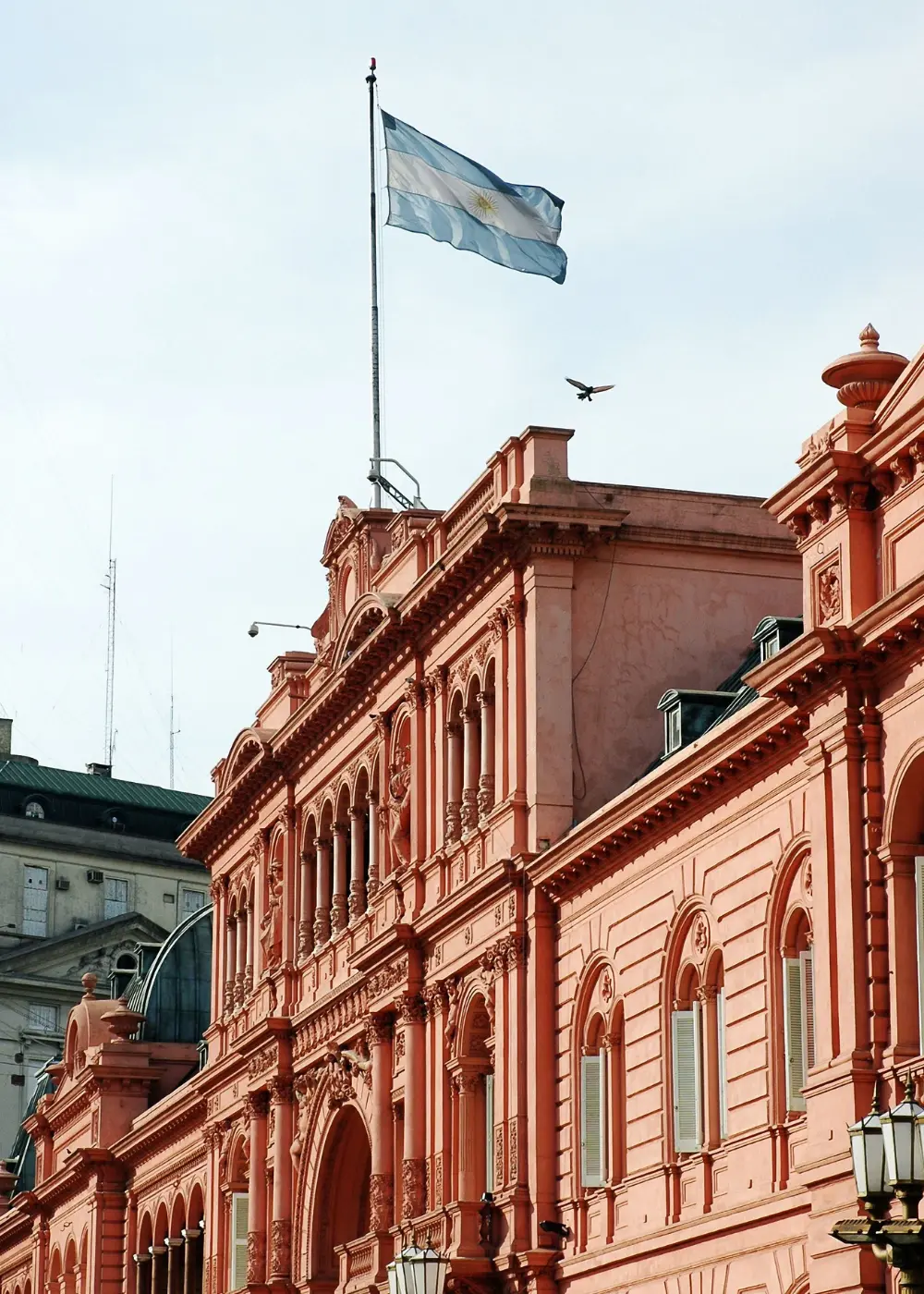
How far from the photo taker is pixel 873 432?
3412 centimetres

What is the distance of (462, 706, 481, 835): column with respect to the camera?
48.2m

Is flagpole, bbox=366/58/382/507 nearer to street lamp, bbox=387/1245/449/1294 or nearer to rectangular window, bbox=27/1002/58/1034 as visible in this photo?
street lamp, bbox=387/1245/449/1294

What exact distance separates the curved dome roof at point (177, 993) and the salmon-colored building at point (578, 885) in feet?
35.0

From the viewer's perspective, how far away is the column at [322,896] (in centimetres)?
5769

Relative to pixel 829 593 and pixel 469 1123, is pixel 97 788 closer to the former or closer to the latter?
pixel 469 1123

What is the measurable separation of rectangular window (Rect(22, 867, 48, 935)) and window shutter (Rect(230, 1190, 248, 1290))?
53.5 m

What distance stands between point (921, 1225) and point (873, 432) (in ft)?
41.0

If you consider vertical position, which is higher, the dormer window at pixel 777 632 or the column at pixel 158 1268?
the dormer window at pixel 777 632

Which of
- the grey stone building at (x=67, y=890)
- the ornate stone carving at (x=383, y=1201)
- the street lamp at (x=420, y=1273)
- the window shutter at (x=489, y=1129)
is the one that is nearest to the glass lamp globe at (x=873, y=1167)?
the street lamp at (x=420, y=1273)

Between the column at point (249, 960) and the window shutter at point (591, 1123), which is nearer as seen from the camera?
the window shutter at point (591, 1123)

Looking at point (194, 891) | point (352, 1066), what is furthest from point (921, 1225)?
point (194, 891)

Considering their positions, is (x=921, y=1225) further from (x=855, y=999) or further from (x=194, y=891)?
(x=194, y=891)

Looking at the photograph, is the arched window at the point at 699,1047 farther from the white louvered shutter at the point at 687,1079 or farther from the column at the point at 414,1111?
the column at the point at 414,1111

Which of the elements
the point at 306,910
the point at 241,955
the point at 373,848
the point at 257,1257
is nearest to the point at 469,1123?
the point at 373,848
